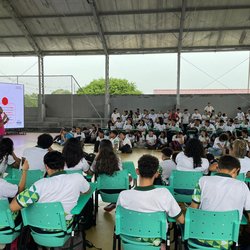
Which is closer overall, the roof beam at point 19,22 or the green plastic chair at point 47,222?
the green plastic chair at point 47,222

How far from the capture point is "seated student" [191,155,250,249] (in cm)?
177

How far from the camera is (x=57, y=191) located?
190 centimetres

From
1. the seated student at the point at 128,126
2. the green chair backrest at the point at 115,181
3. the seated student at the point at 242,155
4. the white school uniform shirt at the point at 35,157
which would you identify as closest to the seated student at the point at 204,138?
the seated student at the point at 128,126

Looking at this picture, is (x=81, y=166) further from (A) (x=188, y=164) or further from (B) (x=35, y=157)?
(A) (x=188, y=164)

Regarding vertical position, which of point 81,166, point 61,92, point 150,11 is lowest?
point 81,166

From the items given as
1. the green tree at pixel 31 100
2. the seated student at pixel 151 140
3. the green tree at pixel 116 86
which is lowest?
the seated student at pixel 151 140

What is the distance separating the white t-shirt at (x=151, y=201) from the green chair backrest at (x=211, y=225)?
0.36 feet

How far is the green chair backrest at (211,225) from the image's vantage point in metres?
1.64

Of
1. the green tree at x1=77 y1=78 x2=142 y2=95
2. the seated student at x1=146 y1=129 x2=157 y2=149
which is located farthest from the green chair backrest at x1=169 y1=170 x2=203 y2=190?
the green tree at x1=77 y1=78 x2=142 y2=95

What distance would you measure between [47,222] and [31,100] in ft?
45.8

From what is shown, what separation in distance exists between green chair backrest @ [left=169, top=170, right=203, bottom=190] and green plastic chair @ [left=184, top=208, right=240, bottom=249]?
3.40 feet

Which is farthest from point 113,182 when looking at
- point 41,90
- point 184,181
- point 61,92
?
point 61,92

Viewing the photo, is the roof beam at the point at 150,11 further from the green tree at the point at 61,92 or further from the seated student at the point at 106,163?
the seated student at the point at 106,163

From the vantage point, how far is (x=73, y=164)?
2850 mm
